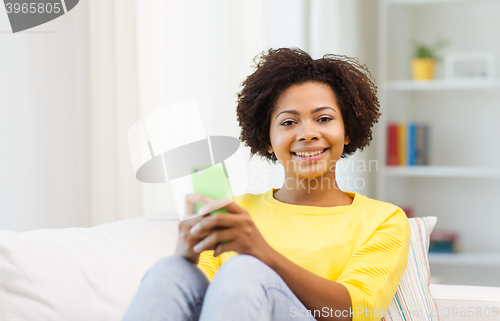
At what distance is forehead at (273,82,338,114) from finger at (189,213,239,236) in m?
0.35

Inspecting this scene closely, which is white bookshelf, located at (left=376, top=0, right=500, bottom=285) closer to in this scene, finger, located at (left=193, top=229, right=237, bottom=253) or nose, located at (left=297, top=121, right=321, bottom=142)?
nose, located at (left=297, top=121, right=321, bottom=142)

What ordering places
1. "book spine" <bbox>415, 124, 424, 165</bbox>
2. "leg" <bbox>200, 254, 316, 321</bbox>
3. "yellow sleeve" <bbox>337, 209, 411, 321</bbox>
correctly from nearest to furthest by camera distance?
"leg" <bbox>200, 254, 316, 321</bbox> < "yellow sleeve" <bbox>337, 209, 411, 321</bbox> < "book spine" <bbox>415, 124, 424, 165</bbox>

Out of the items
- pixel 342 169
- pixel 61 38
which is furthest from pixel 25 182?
pixel 342 169

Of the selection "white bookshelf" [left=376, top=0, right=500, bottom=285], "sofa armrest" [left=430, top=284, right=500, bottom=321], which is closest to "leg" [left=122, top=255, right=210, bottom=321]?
"sofa armrest" [left=430, top=284, right=500, bottom=321]

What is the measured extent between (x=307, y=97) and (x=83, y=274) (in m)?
0.55

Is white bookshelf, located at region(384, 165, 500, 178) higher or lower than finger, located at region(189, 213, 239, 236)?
lower

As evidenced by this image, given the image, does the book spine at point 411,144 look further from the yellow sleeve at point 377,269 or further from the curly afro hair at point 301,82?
the yellow sleeve at point 377,269

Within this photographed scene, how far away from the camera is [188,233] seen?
825mm

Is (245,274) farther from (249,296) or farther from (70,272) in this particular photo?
(70,272)

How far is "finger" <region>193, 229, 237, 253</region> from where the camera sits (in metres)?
0.77

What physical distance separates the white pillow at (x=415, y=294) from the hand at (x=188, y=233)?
0.46 meters

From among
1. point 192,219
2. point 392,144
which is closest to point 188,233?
point 192,219

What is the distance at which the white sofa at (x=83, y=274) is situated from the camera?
0.84 metres

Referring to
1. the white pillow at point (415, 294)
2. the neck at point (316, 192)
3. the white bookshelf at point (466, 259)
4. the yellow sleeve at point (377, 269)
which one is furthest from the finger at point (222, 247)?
the white bookshelf at point (466, 259)
